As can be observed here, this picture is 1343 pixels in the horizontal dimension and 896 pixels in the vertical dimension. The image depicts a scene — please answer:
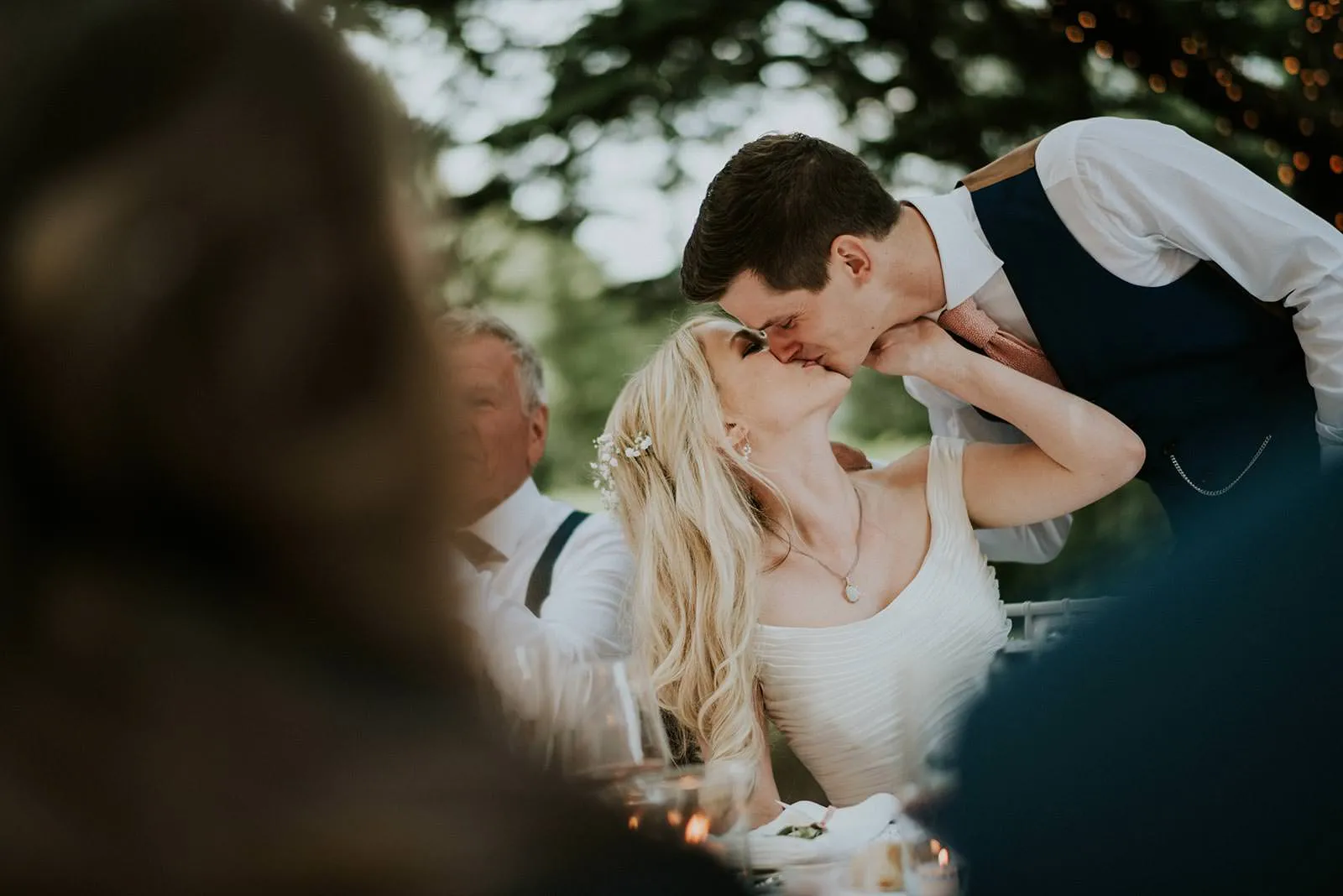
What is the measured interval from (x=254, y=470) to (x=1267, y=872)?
0.34 m

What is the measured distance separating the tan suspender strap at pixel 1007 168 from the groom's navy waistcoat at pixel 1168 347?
0.02 m

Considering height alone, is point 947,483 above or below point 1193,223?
below

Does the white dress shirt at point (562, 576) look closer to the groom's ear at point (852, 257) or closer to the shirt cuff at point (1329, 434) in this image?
the groom's ear at point (852, 257)

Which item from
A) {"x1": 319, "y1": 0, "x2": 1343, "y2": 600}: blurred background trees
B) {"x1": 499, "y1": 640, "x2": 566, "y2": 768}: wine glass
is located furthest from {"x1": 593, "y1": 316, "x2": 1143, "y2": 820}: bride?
{"x1": 319, "y1": 0, "x2": 1343, "y2": 600}: blurred background trees

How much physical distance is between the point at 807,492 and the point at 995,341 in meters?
0.43

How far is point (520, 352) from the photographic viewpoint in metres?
2.88

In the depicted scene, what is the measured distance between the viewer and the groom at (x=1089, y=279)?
6.46 ft

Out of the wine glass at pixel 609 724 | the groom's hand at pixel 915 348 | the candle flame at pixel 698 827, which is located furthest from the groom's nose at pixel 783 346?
the candle flame at pixel 698 827

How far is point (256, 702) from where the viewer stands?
352 millimetres

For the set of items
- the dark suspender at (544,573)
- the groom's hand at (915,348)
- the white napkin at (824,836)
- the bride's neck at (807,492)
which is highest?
the white napkin at (824,836)

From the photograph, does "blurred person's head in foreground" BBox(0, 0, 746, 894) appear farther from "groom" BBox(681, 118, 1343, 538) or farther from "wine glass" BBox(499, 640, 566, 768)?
"groom" BBox(681, 118, 1343, 538)

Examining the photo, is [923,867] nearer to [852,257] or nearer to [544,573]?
[852,257]

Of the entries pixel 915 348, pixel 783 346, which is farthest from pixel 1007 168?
pixel 783 346

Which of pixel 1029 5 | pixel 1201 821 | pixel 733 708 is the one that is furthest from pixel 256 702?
pixel 1029 5
